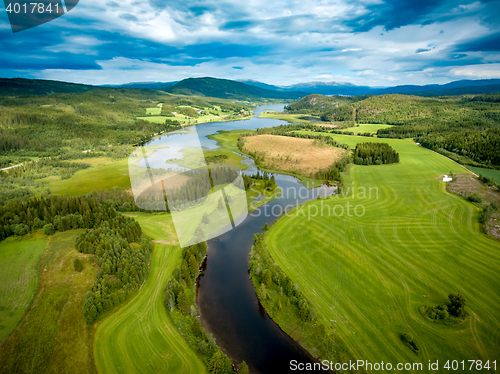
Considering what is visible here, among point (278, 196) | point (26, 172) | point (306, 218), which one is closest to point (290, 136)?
point (278, 196)

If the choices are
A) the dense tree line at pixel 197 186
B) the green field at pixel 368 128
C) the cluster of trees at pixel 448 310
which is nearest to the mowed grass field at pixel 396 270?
the cluster of trees at pixel 448 310

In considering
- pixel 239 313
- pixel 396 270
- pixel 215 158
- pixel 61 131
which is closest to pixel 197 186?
pixel 215 158

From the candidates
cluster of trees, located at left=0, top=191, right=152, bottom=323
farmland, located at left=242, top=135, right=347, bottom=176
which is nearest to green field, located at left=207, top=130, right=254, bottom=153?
farmland, located at left=242, top=135, right=347, bottom=176

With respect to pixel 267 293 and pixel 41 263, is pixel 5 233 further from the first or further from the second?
pixel 267 293

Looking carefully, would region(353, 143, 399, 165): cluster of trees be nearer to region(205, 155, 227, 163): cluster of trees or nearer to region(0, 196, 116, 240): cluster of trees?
region(205, 155, 227, 163): cluster of trees

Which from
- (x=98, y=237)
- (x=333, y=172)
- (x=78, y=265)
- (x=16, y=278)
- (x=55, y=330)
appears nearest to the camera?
(x=55, y=330)

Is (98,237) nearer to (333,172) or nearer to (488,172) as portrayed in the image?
(333,172)

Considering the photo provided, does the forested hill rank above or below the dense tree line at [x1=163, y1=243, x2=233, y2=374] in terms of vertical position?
above
